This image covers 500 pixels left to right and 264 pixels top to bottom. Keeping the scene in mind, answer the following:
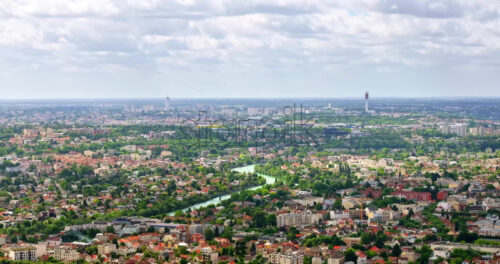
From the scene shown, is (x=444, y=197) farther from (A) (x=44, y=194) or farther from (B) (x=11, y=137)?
(B) (x=11, y=137)

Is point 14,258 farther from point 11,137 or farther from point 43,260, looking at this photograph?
point 11,137

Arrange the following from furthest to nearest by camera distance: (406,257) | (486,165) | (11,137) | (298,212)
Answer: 1. (11,137)
2. (486,165)
3. (298,212)
4. (406,257)

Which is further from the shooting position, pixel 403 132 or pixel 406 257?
→ pixel 403 132

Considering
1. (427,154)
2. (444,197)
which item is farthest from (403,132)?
(444,197)

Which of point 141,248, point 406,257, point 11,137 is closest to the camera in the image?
point 406,257

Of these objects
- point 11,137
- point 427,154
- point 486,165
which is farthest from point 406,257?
point 11,137

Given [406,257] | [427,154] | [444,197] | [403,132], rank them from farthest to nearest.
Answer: [403,132] < [427,154] < [444,197] < [406,257]

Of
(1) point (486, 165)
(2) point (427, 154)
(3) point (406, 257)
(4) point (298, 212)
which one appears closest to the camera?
(3) point (406, 257)

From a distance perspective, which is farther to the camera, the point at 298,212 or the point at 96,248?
the point at 298,212

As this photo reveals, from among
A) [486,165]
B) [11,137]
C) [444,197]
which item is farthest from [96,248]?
[11,137]
